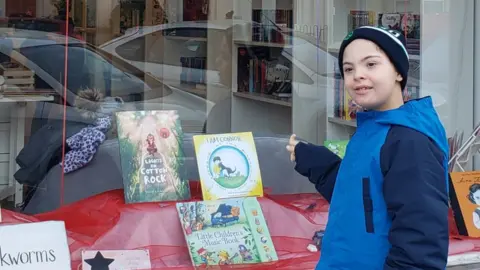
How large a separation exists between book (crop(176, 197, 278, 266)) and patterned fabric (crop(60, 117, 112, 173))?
493 millimetres

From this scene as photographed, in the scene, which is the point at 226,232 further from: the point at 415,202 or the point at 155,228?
the point at 415,202

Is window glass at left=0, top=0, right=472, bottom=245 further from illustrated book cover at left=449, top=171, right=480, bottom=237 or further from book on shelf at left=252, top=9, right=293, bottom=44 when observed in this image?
illustrated book cover at left=449, top=171, right=480, bottom=237

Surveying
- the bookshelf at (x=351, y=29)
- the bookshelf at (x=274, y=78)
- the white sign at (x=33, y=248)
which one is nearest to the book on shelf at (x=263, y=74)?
the bookshelf at (x=274, y=78)

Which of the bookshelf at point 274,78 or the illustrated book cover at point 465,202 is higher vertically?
the bookshelf at point 274,78

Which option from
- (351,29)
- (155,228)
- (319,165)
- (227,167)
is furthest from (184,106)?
(319,165)

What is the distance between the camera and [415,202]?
142 centimetres

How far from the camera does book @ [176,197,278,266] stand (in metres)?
2.75

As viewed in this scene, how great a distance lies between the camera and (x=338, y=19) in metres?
4.31

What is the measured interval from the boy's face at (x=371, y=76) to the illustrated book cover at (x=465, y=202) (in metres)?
1.78

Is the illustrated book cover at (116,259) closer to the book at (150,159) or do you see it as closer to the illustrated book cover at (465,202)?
the book at (150,159)

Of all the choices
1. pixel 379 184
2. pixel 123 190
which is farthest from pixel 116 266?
pixel 379 184

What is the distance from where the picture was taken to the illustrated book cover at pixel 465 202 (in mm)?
3223

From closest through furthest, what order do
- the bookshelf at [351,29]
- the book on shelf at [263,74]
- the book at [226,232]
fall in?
the book at [226,232], the bookshelf at [351,29], the book on shelf at [263,74]

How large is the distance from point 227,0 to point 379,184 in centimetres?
397
